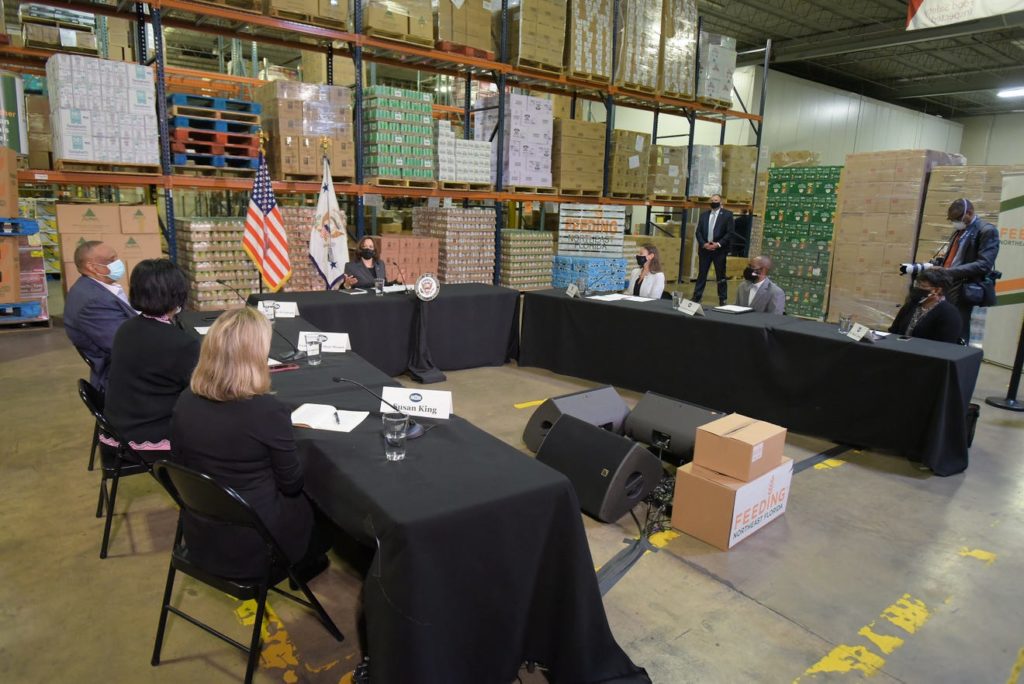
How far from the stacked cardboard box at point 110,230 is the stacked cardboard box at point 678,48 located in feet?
29.2

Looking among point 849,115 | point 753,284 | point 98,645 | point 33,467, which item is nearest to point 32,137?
point 33,467

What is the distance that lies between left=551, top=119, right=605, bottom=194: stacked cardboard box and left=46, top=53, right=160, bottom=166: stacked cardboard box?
6146 millimetres

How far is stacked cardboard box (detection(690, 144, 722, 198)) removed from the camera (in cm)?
1362

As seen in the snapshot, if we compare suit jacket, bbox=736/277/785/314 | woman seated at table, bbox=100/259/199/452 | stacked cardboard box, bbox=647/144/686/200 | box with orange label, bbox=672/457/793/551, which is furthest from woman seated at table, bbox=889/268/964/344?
stacked cardboard box, bbox=647/144/686/200

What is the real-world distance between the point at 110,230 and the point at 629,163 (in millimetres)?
8482

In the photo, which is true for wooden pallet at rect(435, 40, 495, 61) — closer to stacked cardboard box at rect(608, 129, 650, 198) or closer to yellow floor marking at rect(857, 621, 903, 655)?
stacked cardboard box at rect(608, 129, 650, 198)

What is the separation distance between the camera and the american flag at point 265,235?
24.1ft

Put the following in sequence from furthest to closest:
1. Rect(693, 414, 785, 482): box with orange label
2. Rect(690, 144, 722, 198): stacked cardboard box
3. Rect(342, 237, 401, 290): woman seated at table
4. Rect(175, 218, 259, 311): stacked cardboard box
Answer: Rect(690, 144, 722, 198): stacked cardboard box, Rect(175, 218, 259, 311): stacked cardboard box, Rect(342, 237, 401, 290): woman seated at table, Rect(693, 414, 785, 482): box with orange label

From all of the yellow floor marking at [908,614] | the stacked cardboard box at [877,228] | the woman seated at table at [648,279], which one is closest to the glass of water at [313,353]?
the yellow floor marking at [908,614]

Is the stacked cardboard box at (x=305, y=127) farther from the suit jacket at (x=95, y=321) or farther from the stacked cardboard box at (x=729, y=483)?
the stacked cardboard box at (x=729, y=483)

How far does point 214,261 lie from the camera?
27.9 ft

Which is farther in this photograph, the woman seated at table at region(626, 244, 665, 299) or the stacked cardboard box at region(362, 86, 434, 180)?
the stacked cardboard box at region(362, 86, 434, 180)

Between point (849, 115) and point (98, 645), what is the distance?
85.5 ft

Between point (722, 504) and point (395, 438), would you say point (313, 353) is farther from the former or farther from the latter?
point (722, 504)
